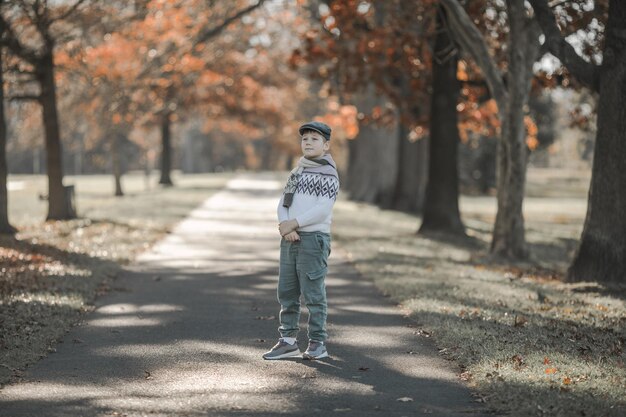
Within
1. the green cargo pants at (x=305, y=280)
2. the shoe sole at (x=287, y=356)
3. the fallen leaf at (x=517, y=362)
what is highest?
the green cargo pants at (x=305, y=280)

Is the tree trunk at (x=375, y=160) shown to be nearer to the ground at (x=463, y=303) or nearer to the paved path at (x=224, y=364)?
the ground at (x=463, y=303)

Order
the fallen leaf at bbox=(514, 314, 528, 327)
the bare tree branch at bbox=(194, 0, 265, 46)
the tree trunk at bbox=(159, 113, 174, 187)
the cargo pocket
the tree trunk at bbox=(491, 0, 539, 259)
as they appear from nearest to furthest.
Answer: the cargo pocket < the fallen leaf at bbox=(514, 314, 528, 327) < the tree trunk at bbox=(491, 0, 539, 259) < the bare tree branch at bbox=(194, 0, 265, 46) < the tree trunk at bbox=(159, 113, 174, 187)

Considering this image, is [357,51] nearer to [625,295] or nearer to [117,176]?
[625,295]

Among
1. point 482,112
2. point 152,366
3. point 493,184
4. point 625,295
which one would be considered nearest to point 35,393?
point 152,366

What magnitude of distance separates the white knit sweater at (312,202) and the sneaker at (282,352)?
3.00 feet

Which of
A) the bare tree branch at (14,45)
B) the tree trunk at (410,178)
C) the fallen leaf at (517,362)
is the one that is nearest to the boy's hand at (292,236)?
the fallen leaf at (517,362)

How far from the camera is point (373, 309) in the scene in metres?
9.66

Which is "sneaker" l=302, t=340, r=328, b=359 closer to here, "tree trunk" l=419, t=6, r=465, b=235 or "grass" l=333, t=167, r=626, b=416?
"grass" l=333, t=167, r=626, b=416

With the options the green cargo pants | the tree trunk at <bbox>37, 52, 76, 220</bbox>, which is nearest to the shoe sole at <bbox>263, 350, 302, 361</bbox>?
the green cargo pants

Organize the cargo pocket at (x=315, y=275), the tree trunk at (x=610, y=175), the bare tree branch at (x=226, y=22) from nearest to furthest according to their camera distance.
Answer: the cargo pocket at (x=315, y=275) < the tree trunk at (x=610, y=175) < the bare tree branch at (x=226, y=22)

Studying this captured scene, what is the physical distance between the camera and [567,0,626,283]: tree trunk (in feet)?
36.5

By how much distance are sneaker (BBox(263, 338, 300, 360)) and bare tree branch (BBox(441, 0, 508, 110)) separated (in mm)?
8789

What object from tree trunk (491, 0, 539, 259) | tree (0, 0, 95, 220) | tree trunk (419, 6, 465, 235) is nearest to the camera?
tree trunk (491, 0, 539, 259)

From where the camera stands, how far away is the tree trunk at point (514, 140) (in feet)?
46.7
